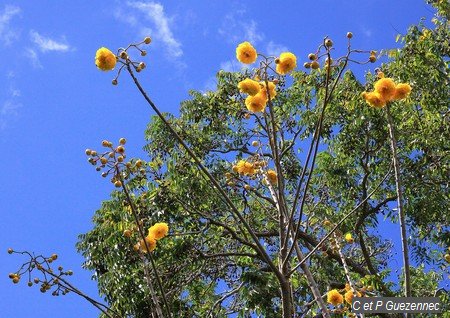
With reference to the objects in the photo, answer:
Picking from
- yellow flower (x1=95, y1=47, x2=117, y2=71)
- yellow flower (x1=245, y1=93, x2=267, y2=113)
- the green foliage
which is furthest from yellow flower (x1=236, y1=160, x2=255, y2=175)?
the green foliage

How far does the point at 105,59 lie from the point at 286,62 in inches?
25.2

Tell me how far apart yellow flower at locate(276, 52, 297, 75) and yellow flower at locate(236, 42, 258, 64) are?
0.09 m

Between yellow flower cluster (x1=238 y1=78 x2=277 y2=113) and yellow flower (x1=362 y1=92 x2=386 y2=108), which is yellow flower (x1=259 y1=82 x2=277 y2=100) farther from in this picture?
yellow flower (x1=362 y1=92 x2=386 y2=108)

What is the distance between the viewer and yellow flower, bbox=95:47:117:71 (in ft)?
6.74

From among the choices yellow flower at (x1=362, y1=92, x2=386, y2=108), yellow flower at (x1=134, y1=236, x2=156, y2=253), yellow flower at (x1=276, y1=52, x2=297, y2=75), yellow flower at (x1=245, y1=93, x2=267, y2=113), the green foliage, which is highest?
the green foliage

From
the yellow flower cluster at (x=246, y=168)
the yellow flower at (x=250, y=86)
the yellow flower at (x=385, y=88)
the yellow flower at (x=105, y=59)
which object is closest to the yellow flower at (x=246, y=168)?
the yellow flower cluster at (x=246, y=168)

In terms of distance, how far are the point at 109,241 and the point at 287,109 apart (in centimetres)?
279

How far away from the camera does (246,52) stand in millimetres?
2271

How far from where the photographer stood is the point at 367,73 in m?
6.86

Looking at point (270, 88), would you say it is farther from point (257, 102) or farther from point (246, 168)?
point (246, 168)

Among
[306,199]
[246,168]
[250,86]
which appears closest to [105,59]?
[250,86]

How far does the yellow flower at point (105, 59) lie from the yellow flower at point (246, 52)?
466mm

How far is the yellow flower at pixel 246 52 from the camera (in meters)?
2.26

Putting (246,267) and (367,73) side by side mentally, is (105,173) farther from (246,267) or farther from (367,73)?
(367,73)
